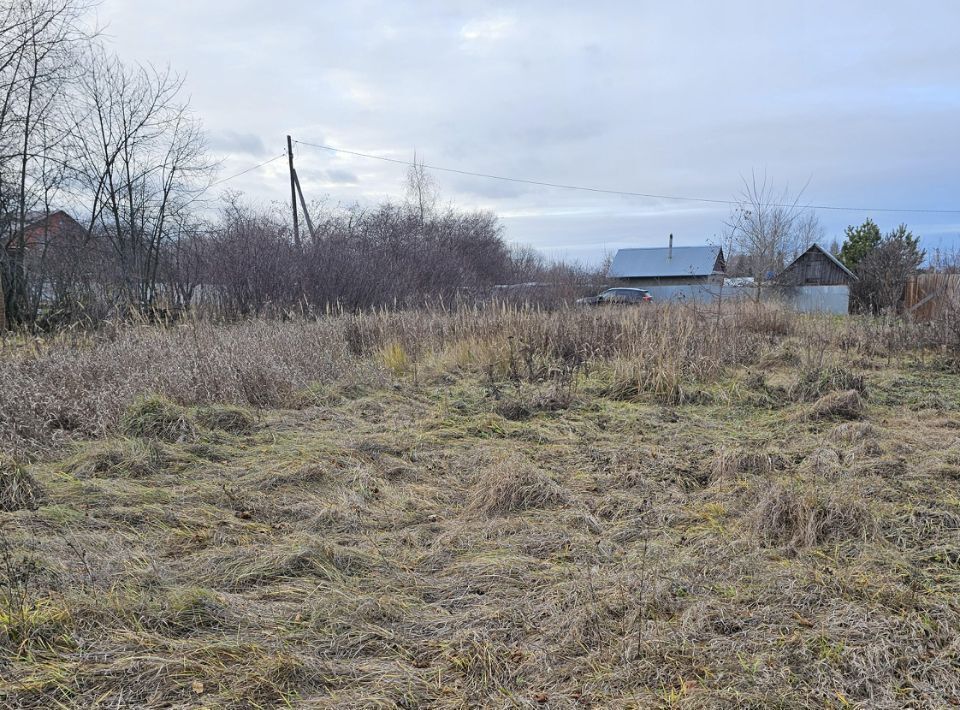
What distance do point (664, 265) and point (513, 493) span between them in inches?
1417

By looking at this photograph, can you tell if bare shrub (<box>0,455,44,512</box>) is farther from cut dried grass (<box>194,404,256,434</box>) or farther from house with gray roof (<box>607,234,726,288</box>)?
house with gray roof (<box>607,234,726,288</box>)

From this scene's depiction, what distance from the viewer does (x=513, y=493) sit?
3.47 m

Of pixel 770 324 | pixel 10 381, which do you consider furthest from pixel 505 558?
pixel 770 324

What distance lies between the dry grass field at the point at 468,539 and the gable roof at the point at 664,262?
31422 mm

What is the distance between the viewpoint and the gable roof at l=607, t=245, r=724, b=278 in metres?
36.7

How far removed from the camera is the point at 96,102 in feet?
43.5

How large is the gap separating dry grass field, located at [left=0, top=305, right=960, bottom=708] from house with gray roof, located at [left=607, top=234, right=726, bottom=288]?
3132 cm

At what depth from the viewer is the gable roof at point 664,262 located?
36.7 meters

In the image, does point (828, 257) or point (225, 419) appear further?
point (828, 257)

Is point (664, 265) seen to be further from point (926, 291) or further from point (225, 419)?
point (225, 419)

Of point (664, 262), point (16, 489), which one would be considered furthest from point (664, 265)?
point (16, 489)

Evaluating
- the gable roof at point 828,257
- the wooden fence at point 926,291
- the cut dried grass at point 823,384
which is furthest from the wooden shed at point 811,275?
the cut dried grass at point 823,384

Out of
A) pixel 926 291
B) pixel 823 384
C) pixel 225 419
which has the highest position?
pixel 926 291

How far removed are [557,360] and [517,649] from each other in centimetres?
579
